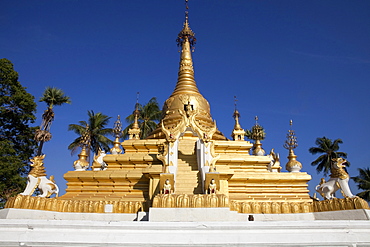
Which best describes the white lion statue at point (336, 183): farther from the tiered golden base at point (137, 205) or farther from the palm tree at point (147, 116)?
the palm tree at point (147, 116)

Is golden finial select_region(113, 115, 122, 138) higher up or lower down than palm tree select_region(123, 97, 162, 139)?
lower down

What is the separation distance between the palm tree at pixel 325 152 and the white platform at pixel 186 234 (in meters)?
38.2

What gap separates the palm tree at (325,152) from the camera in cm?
3875

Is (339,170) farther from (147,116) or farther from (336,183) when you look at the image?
(147,116)

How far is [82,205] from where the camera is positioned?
443 inches

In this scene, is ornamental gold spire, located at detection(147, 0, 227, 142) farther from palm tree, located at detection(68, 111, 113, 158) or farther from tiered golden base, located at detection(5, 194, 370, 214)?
→ palm tree, located at detection(68, 111, 113, 158)

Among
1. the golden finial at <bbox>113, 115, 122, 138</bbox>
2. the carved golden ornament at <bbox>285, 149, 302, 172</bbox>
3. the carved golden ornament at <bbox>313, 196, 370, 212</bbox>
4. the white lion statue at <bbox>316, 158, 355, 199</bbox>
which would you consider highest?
the golden finial at <bbox>113, 115, 122, 138</bbox>

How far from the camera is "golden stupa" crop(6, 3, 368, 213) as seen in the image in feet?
34.3

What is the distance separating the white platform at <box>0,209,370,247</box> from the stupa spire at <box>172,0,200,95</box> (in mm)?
16193

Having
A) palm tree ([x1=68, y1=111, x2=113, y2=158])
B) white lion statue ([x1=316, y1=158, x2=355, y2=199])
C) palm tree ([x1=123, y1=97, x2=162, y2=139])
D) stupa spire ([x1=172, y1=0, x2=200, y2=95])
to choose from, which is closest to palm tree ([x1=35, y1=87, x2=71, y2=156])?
palm tree ([x1=68, y1=111, x2=113, y2=158])

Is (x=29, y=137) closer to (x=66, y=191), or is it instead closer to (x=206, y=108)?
(x=66, y=191)

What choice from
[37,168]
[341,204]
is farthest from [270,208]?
[37,168]

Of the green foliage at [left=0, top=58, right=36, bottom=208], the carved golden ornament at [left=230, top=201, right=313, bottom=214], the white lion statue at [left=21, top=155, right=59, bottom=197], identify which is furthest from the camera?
the green foliage at [left=0, top=58, right=36, bottom=208]

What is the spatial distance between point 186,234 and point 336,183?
8.23 meters
